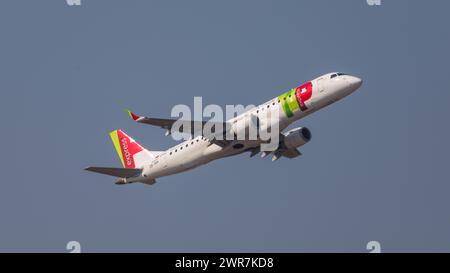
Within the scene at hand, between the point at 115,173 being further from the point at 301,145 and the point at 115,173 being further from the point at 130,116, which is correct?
the point at 301,145

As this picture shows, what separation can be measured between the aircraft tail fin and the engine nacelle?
10842 millimetres

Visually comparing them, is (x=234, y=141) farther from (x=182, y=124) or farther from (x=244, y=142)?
(x=182, y=124)

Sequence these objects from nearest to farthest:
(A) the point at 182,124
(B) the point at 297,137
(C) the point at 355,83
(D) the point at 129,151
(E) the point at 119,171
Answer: (C) the point at 355,83 → (A) the point at 182,124 → (B) the point at 297,137 → (E) the point at 119,171 → (D) the point at 129,151

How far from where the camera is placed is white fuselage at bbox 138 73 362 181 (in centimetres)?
6719

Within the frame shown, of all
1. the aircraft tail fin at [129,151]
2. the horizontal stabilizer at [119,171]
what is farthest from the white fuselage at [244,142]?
the aircraft tail fin at [129,151]

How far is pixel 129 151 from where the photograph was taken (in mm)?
78812

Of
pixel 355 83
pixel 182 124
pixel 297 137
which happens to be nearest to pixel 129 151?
pixel 182 124

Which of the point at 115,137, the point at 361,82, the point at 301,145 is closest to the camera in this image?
the point at 361,82

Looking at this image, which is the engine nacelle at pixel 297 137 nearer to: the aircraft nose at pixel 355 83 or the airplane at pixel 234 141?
the airplane at pixel 234 141

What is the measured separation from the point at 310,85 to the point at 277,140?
5.61 meters

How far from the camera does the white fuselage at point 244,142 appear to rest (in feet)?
220

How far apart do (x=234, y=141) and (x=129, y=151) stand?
1240 cm

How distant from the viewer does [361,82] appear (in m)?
67.3

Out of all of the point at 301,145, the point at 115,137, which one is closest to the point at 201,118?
the point at 301,145
